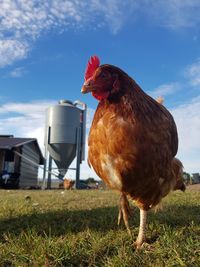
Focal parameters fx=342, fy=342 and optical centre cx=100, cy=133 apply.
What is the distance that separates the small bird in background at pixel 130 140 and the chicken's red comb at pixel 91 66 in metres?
0.01

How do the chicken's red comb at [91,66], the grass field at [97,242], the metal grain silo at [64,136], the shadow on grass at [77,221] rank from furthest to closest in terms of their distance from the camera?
the metal grain silo at [64,136]
the shadow on grass at [77,221]
the chicken's red comb at [91,66]
the grass field at [97,242]

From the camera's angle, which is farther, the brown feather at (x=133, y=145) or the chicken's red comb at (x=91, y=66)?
the chicken's red comb at (x=91, y=66)

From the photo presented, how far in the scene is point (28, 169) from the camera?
25.9 m

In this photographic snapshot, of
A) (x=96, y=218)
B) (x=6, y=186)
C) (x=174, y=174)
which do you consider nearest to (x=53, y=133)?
(x=6, y=186)

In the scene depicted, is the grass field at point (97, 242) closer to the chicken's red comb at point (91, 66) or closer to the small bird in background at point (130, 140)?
the small bird in background at point (130, 140)

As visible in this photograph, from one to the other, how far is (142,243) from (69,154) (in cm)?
1660

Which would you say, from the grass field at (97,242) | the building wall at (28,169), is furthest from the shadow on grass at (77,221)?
the building wall at (28,169)

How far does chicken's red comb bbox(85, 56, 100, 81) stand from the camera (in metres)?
3.58

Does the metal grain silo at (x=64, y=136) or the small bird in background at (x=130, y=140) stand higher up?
the metal grain silo at (x=64, y=136)

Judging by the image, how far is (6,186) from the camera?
64.6 ft

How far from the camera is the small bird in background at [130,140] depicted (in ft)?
9.95

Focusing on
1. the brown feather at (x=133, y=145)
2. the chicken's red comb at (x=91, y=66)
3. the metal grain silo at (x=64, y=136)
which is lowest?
the brown feather at (x=133, y=145)

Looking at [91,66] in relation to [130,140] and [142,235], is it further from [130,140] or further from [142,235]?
[142,235]

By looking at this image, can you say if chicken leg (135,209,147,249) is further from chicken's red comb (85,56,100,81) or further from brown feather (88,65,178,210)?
chicken's red comb (85,56,100,81)
